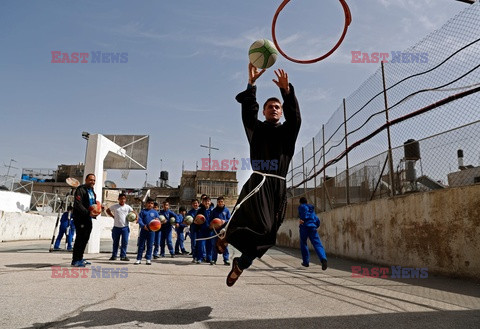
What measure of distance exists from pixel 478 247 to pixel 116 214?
8.89m

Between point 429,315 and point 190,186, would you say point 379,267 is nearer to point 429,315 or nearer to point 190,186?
point 429,315

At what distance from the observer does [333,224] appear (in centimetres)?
1350

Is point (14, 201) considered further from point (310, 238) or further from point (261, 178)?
point (261, 178)

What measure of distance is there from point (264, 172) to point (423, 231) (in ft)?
19.5

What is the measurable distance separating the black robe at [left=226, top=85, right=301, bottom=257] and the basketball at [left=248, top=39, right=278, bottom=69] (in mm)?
528

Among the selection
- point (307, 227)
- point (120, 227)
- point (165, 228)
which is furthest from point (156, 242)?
point (307, 227)

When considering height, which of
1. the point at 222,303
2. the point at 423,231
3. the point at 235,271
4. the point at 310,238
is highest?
the point at 423,231

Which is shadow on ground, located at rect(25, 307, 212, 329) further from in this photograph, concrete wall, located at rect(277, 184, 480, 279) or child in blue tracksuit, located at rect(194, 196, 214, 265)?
child in blue tracksuit, located at rect(194, 196, 214, 265)

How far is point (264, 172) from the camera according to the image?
3.86 metres

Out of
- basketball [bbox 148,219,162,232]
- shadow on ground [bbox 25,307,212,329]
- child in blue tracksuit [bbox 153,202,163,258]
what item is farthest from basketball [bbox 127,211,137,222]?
shadow on ground [bbox 25,307,212,329]

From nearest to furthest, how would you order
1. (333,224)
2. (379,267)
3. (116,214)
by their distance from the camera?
1. (379,267)
2. (116,214)
3. (333,224)

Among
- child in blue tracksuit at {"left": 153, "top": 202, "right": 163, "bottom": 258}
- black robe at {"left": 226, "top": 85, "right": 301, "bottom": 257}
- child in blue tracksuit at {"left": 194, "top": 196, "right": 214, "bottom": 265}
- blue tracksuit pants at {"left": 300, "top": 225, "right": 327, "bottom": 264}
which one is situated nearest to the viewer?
black robe at {"left": 226, "top": 85, "right": 301, "bottom": 257}

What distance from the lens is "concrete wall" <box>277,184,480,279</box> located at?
22.6 ft

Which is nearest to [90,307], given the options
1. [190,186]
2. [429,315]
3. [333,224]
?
[429,315]
